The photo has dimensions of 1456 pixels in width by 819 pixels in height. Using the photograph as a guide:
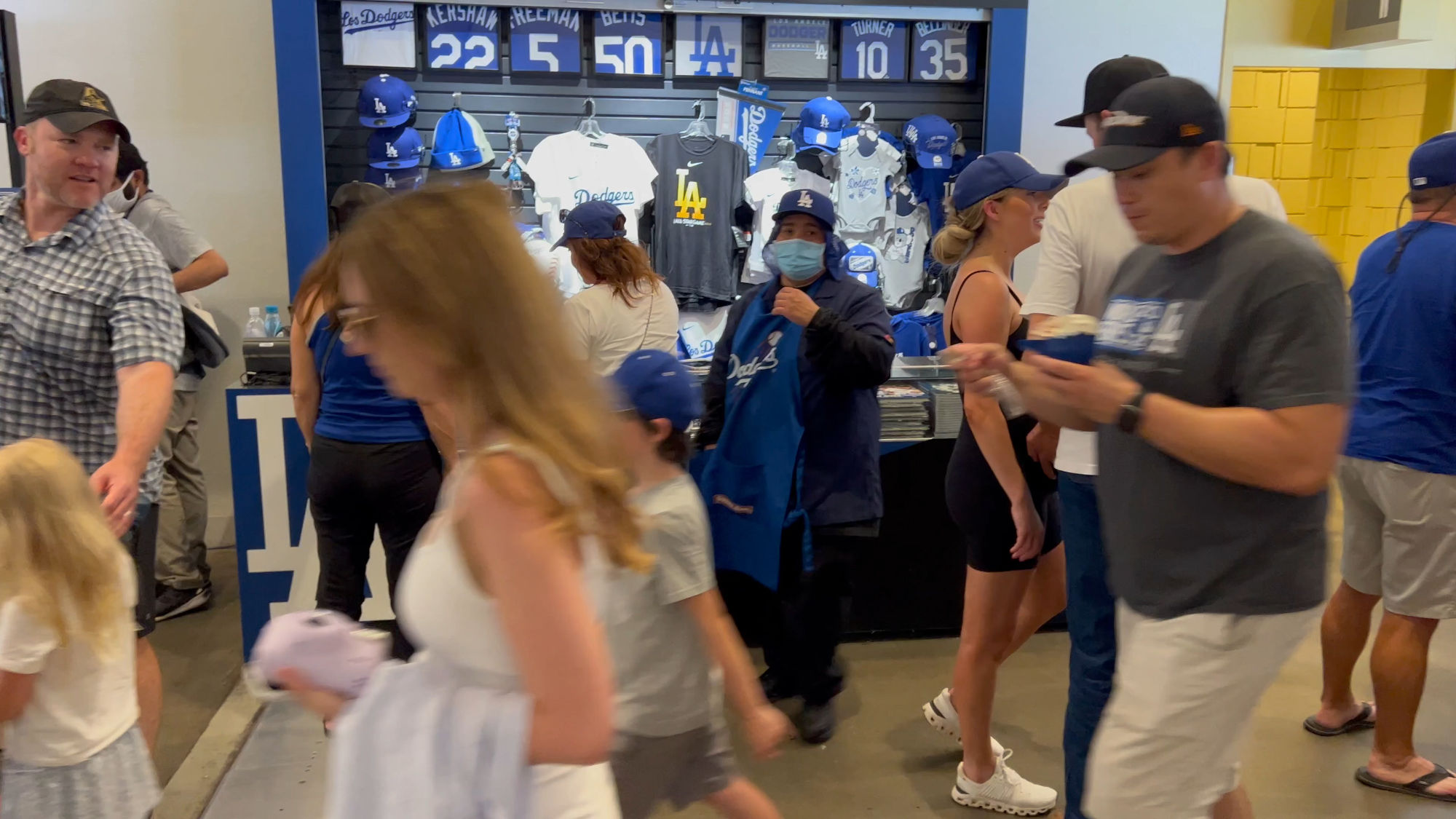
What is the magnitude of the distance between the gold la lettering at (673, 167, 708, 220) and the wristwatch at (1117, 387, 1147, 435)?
401 centimetres

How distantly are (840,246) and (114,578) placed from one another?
1907 millimetres

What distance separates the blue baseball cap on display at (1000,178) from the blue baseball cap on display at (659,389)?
0.98m

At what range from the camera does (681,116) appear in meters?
5.48

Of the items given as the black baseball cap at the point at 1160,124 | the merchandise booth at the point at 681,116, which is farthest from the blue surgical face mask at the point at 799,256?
the merchandise booth at the point at 681,116

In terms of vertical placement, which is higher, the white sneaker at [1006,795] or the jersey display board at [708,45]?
the jersey display board at [708,45]

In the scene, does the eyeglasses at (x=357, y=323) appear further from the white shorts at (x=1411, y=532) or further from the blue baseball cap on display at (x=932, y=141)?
the blue baseball cap on display at (x=932, y=141)

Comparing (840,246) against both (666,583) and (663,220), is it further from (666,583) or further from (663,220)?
(663,220)

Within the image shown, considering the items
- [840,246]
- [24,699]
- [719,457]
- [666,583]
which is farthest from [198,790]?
[840,246]

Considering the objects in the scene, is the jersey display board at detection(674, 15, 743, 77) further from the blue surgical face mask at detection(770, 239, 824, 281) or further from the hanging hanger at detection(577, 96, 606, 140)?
the blue surgical face mask at detection(770, 239, 824, 281)

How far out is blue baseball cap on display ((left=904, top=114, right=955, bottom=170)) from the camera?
212 inches

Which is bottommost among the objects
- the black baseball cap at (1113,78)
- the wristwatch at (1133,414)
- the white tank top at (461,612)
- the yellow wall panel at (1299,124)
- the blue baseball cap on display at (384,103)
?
the white tank top at (461,612)

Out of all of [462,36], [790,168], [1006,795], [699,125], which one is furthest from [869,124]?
[1006,795]

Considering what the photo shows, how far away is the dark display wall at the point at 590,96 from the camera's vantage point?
5.17 metres

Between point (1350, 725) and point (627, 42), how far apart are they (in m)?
4.06
